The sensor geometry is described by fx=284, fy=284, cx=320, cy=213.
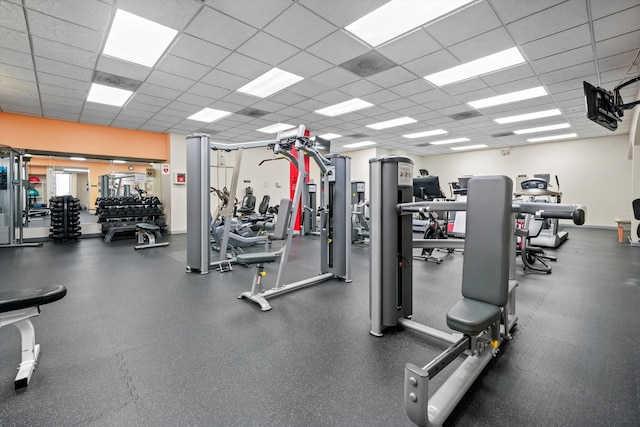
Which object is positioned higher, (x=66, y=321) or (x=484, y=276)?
(x=484, y=276)

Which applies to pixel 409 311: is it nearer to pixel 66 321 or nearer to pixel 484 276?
pixel 484 276

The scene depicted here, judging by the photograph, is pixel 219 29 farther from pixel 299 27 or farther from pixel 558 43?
pixel 558 43

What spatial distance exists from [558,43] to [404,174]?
3.24 metres

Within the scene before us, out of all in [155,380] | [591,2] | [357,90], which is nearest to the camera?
[155,380]

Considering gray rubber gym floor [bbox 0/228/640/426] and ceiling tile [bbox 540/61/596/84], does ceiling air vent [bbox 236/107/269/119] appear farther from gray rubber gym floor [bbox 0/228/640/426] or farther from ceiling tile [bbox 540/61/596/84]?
ceiling tile [bbox 540/61/596/84]

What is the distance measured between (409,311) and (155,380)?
1.92 meters

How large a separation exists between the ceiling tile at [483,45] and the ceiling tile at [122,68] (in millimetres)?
4440

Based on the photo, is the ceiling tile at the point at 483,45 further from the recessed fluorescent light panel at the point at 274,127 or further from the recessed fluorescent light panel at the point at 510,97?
the recessed fluorescent light panel at the point at 274,127

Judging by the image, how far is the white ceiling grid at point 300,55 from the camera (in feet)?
9.69

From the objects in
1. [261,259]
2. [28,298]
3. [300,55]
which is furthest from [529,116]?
[28,298]

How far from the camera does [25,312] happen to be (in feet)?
5.44

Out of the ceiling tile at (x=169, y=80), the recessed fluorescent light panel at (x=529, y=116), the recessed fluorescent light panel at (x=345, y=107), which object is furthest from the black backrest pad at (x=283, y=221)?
the recessed fluorescent light panel at (x=529, y=116)

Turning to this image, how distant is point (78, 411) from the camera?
1450 millimetres

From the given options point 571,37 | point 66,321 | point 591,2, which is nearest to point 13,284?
point 66,321
